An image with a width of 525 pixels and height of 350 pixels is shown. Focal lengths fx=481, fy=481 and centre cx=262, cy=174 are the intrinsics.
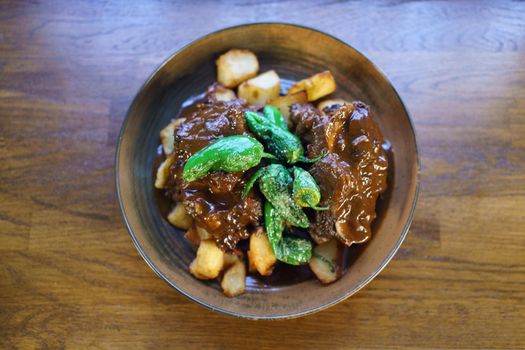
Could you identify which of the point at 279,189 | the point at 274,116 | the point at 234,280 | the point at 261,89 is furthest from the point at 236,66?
the point at 234,280

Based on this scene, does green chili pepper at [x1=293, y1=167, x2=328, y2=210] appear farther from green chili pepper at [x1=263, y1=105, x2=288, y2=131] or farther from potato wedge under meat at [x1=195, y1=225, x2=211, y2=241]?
potato wedge under meat at [x1=195, y1=225, x2=211, y2=241]

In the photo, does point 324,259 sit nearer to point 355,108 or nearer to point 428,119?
point 355,108

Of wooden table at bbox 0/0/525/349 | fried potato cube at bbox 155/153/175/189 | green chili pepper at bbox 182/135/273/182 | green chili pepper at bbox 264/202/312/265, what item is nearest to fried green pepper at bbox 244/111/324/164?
green chili pepper at bbox 182/135/273/182

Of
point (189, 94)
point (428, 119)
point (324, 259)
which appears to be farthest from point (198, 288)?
point (428, 119)

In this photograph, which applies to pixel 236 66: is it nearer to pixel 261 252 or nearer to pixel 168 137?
pixel 168 137

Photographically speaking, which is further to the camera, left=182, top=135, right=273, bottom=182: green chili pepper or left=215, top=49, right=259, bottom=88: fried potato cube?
left=215, top=49, right=259, bottom=88: fried potato cube

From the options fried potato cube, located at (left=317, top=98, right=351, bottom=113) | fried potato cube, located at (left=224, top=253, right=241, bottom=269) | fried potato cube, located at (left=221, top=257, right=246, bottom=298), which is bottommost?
fried potato cube, located at (left=221, top=257, right=246, bottom=298)

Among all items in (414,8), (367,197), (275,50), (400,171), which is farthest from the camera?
(414,8)
